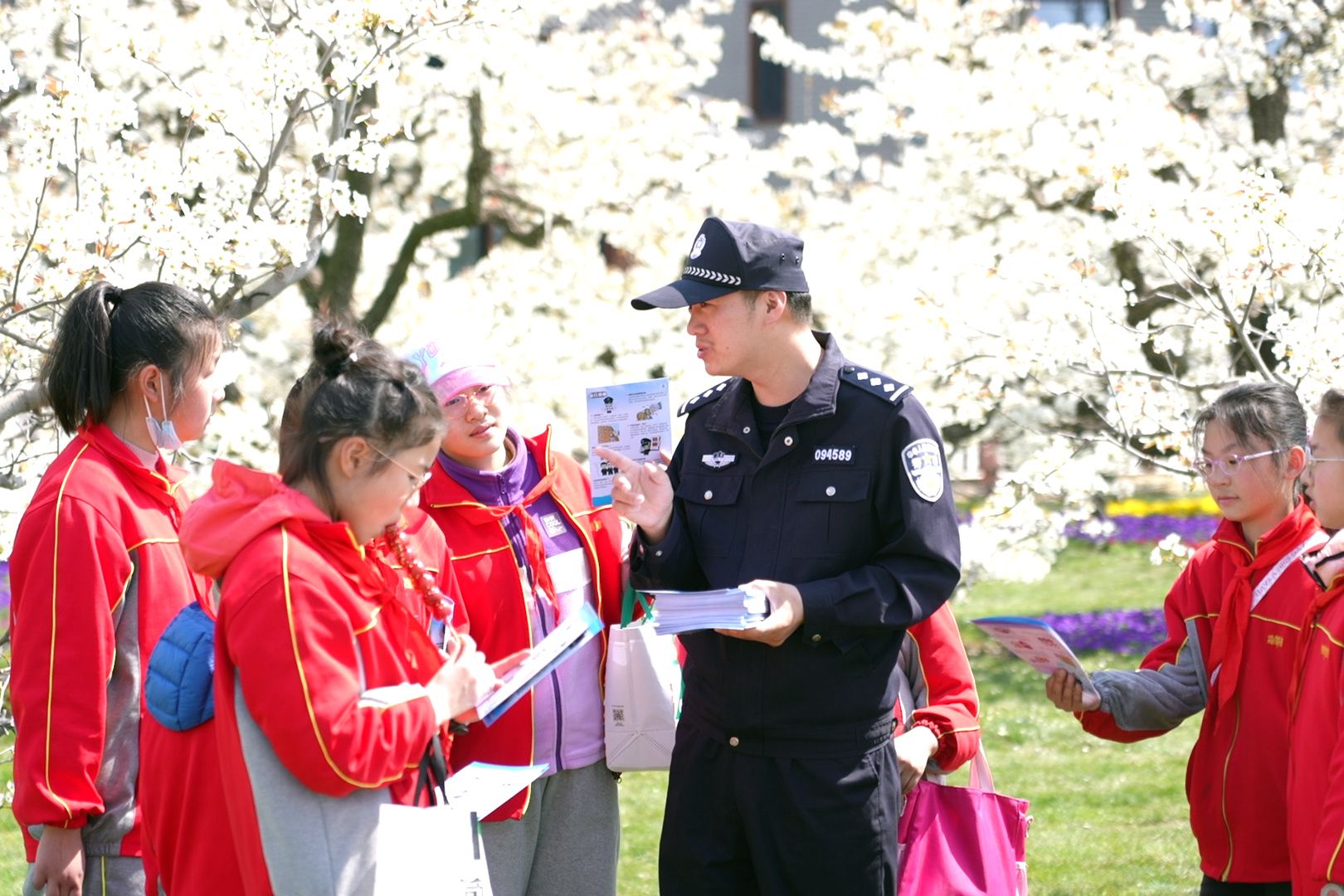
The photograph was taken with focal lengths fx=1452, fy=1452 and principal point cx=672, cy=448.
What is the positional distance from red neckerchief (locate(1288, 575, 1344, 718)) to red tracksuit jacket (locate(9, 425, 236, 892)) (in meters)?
2.26

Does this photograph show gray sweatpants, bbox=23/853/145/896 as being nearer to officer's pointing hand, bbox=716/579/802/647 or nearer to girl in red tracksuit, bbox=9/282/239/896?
girl in red tracksuit, bbox=9/282/239/896

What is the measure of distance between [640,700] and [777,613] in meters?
0.70

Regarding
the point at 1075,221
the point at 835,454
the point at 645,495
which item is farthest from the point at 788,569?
the point at 1075,221

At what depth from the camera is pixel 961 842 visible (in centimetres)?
337

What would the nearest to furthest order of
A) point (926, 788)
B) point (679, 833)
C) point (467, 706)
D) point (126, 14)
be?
point (467, 706)
point (679, 833)
point (926, 788)
point (126, 14)

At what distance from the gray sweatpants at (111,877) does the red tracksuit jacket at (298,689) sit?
699 millimetres

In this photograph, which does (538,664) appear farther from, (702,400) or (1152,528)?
(1152,528)

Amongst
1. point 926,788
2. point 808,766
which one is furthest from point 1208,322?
point 808,766

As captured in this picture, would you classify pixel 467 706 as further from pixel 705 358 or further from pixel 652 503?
pixel 705 358

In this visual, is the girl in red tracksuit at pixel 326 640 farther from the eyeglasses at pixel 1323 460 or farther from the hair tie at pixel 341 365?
the eyeglasses at pixel 1323 460

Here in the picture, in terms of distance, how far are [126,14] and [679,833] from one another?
13.9 ft

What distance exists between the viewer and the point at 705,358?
3.25m

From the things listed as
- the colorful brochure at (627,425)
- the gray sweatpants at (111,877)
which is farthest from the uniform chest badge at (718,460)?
the gray sweatpants at (111,877)

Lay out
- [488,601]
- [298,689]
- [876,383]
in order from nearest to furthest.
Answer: [298,689] < [876,383] < [488,601]
